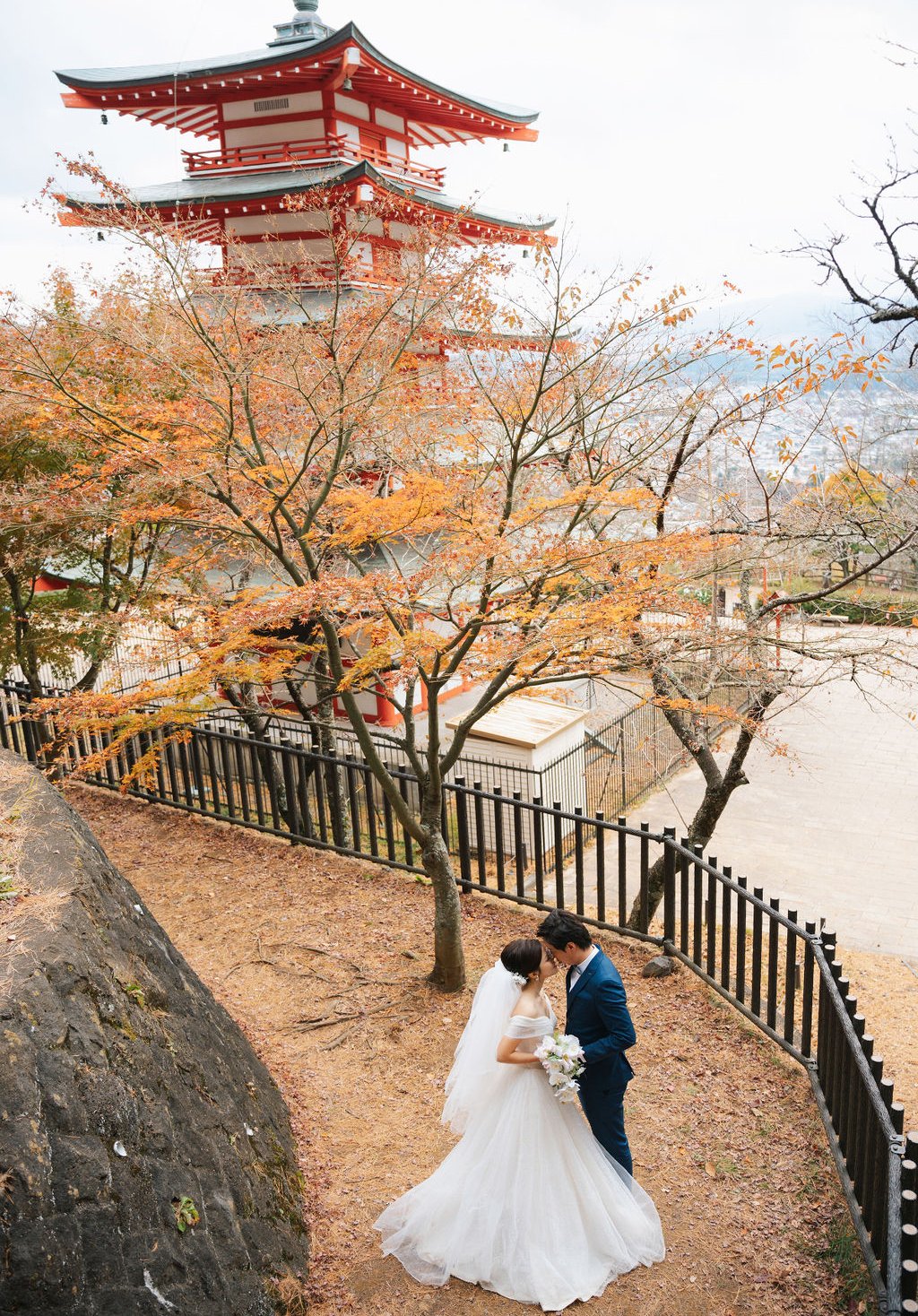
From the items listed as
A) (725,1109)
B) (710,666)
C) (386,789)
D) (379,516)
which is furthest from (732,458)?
(725,1109)

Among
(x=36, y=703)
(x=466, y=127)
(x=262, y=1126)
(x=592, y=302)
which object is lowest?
(x=262, y=1126)

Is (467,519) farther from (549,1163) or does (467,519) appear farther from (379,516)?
(549,1163)

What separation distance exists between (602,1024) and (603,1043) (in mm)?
86

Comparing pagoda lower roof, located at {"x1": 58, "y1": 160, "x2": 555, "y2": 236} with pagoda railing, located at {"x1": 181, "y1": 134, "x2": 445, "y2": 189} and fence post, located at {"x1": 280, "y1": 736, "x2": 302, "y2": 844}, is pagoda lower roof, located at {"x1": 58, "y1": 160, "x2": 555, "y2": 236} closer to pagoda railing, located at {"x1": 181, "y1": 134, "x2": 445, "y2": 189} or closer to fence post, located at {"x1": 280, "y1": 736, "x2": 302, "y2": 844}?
pagoda railing, located at {"x1": 181, "y1": 134, "x2": 445, "y2": 189}

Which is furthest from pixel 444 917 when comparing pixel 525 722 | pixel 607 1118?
pixel 525 722

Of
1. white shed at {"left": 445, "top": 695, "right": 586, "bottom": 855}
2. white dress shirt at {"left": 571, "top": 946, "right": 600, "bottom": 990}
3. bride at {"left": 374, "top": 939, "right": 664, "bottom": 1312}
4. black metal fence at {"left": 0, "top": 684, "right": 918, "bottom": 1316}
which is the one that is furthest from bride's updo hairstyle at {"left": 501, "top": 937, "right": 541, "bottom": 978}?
white shed at {"left": 445, "top": 695, "right": 586, "bottom": 855}

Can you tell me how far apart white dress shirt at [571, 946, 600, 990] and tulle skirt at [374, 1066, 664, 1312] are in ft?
1.38

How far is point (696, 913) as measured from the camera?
22.4 feet

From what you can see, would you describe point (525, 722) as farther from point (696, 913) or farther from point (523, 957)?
point (523, 957)

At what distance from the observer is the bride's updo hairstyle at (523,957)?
4.11 m

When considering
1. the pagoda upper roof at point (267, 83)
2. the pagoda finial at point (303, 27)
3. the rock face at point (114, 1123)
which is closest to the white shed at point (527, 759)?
the rock face at point (114, 1123)

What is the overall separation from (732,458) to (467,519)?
5038 mm

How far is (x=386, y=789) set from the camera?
6.91m

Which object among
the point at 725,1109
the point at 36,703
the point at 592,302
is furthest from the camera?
the point at 36,703
